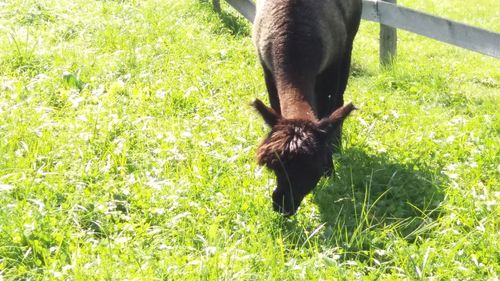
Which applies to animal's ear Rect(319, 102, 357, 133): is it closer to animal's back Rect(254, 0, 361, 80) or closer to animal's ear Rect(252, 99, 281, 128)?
animal's ear Rect(252, 99, 281, 128)

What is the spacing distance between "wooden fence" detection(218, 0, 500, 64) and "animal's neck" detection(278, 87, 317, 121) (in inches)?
104

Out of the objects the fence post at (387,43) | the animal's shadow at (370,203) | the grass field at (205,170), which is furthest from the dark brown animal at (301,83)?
the fence post at (387,43)

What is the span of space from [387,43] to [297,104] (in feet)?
13.1

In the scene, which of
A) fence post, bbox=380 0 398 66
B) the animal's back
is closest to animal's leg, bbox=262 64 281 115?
the animal's back

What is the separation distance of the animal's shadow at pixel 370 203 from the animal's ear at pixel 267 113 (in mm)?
768

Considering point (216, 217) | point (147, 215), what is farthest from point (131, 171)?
point (216, 217)

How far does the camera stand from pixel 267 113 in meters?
3.99

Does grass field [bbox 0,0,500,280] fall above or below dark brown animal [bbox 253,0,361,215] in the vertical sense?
below

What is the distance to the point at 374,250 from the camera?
3855mm

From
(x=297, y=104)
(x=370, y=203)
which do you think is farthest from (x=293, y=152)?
(x=370, y=203)

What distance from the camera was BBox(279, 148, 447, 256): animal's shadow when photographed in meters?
4.03

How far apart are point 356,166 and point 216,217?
167 centimetres

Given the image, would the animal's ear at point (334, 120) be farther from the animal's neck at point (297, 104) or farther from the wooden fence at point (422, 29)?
the wooden fence at point (422, 29)

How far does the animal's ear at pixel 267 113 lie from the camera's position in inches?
156
